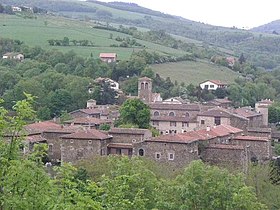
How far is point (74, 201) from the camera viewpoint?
1228cm

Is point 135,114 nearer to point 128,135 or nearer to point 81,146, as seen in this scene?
point 128,135

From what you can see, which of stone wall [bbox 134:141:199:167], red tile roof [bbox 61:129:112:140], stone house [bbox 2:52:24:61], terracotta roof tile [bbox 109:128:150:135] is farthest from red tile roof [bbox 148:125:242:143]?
stone house [bbox 2:52:24:61]

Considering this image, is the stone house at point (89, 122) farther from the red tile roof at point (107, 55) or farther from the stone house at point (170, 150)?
the red tile roof at point (107, 55)

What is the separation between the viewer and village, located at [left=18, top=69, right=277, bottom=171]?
39.7m

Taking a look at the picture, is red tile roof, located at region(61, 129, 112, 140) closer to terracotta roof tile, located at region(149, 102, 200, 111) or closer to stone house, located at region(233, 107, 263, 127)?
terracotta roof tile, located at region(149, 102, 200, 111)

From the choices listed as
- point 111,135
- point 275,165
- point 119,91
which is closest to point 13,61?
point 119,91

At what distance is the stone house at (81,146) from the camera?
4153cm

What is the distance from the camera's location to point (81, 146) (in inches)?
1645

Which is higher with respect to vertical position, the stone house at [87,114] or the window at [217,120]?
the window at [217,120]

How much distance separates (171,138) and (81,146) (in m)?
5.93

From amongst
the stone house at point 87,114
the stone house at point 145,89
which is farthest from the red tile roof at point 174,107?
the stone house at point 145,89

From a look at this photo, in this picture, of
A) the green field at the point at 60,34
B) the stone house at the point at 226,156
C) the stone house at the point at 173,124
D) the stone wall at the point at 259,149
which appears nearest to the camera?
the stone house at the point at 226,156

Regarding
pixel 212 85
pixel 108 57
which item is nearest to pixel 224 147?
pixel 212 85

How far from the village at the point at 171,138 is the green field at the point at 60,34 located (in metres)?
38.4
